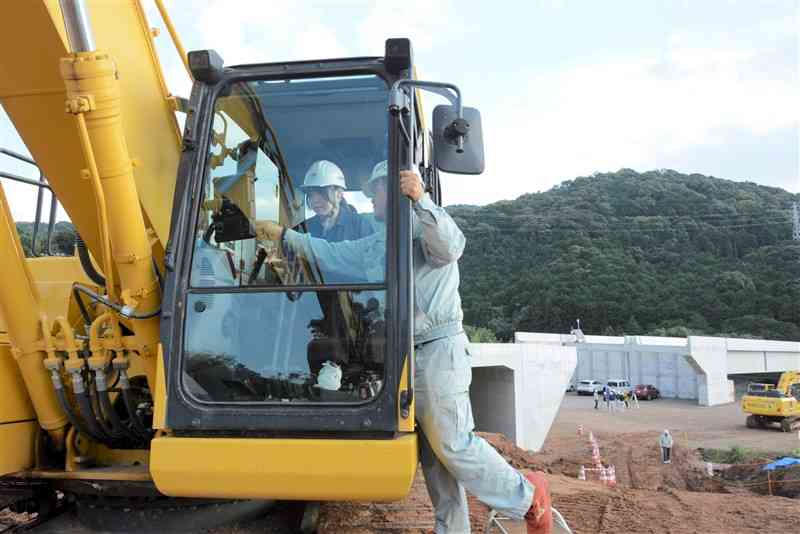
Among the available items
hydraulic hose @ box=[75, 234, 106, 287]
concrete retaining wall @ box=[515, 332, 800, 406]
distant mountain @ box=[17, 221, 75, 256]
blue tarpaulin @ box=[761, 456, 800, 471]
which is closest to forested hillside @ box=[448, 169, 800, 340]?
concrete retaining wall @ box=[515, 332, 800, 406]

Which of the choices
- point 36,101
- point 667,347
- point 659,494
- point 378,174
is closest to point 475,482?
point 378,174

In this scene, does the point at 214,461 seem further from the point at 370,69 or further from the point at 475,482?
the point at 370,69

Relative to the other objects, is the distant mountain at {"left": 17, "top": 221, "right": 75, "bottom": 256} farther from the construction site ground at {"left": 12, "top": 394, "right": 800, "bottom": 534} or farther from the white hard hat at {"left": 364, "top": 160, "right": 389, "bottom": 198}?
the white hard hat at {"left": 364, "top": 160, "right": 389, "bottom": 198}

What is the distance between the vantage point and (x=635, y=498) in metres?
5.03

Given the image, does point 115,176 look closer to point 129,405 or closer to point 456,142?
point 129,405

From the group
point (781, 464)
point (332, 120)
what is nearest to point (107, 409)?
point (332, 120)

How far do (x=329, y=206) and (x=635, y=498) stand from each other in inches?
140

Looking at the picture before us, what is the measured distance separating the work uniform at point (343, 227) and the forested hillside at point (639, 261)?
3991 centimetres

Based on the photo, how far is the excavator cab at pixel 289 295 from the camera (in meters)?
2.53

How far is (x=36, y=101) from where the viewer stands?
9.80 ft

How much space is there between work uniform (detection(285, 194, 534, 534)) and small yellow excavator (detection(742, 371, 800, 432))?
22811mm

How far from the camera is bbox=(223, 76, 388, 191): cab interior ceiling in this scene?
2.86m

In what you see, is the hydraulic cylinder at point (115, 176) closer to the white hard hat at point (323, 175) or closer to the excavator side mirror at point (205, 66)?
the excavator side mirror at point (205, 66)

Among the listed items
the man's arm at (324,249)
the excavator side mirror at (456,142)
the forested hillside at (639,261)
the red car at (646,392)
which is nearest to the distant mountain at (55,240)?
the man's arm at (324,249)
